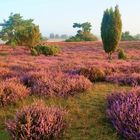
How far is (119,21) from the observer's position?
133 ft

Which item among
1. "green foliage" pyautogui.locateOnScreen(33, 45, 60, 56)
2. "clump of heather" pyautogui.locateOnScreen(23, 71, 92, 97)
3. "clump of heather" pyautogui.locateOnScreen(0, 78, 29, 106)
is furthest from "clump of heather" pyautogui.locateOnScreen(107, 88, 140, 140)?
"green foliage" pyautogui.locateOnScreen(33, 45, 60, 56)

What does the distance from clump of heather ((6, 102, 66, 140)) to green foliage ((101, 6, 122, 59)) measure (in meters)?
33.3

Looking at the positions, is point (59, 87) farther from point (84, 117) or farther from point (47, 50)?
point (47, 50)

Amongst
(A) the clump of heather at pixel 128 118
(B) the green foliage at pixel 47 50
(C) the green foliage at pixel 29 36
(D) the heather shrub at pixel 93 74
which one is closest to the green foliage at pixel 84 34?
(C) the green foliage at pixel 29 36

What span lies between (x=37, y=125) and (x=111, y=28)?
3417cm

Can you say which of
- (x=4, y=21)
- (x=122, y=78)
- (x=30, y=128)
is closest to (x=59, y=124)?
(x=30, y=128)

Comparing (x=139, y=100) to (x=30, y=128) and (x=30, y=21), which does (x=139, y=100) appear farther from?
(x=30, y=21)

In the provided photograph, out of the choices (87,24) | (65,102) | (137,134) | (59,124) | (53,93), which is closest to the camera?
(137,134)

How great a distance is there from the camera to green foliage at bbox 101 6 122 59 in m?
39.5

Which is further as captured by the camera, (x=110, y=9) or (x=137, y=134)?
(x=110, y=9)

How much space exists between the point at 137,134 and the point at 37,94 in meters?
4.55

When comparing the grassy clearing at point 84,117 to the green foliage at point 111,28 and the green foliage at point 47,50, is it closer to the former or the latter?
the green foliage at point 111,28

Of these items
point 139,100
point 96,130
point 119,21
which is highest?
point 119,21

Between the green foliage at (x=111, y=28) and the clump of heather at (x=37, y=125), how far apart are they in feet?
109
